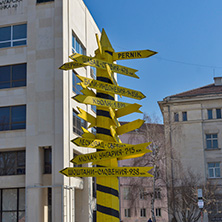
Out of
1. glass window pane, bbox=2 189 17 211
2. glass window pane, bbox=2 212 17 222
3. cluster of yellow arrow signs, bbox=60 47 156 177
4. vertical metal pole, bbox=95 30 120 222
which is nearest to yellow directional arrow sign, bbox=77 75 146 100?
cluster of yellow arrow signs, bbox=60 47 156 177

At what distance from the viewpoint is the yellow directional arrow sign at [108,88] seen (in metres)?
14.0

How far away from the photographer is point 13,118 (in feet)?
102

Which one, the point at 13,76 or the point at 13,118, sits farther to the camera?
the point at 13,76

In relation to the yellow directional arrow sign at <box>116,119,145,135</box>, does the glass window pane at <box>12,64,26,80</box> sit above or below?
above

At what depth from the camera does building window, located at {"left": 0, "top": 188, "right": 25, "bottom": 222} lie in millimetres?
30395

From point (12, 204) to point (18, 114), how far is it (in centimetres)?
657

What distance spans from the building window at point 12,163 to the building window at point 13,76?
16.7ft

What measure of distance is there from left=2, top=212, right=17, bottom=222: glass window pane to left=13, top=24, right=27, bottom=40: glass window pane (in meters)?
13.2

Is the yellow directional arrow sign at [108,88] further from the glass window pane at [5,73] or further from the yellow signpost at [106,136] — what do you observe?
the glass window pane at [5,73]

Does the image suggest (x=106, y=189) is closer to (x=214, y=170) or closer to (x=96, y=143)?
(x=96, y=143)

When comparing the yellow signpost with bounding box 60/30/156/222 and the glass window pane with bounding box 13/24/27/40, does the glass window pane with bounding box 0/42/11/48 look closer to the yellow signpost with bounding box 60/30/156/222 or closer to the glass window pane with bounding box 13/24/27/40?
the glass window pane with bounding box 13/24/27/40

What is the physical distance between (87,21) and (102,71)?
25.2 metres

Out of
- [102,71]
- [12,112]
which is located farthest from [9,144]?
[102,71]

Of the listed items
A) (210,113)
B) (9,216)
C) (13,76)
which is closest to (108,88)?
(13,76)
